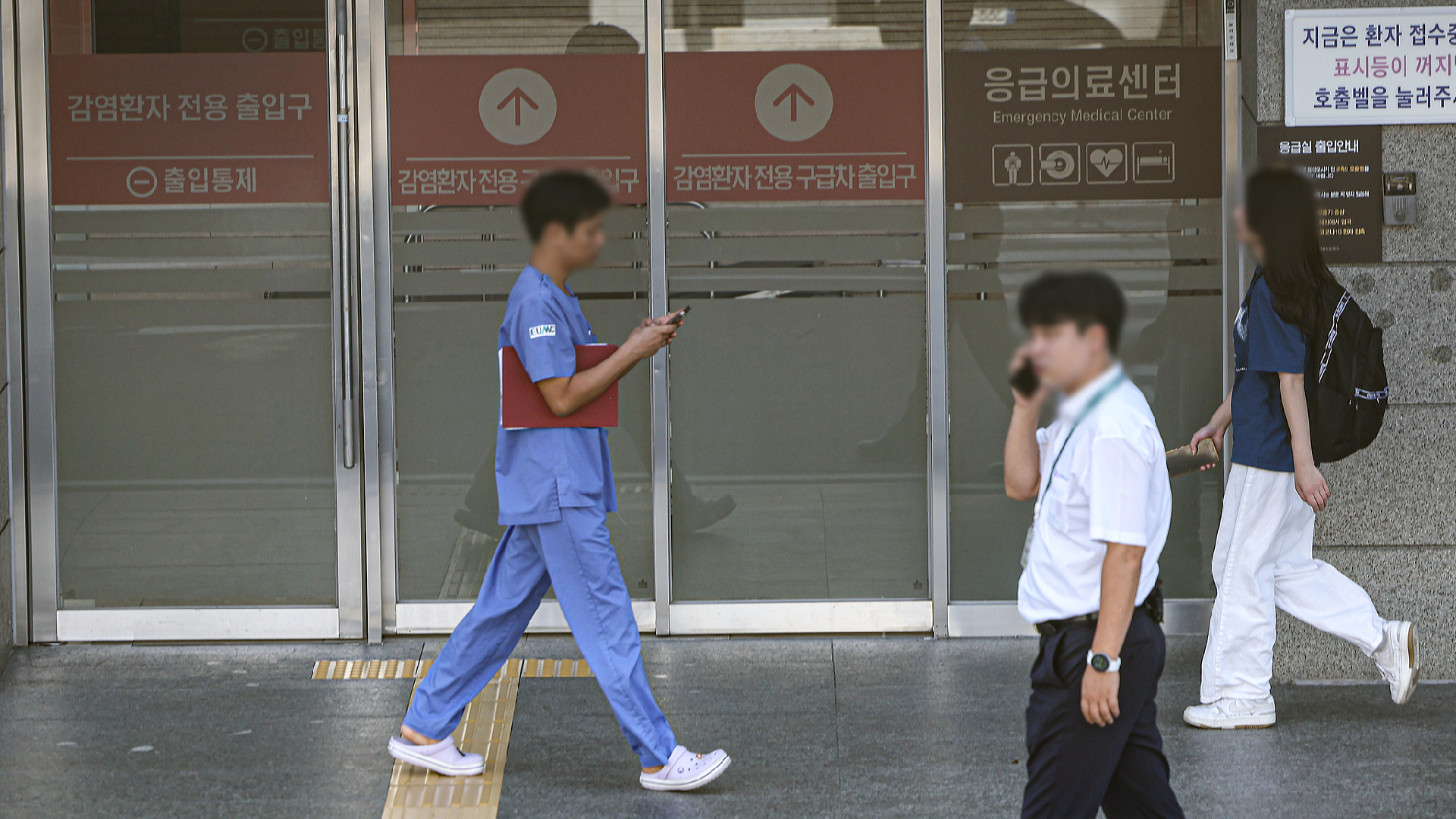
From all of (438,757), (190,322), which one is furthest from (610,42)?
(438,757)

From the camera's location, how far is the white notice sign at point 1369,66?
5.17 m

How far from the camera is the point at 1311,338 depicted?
4.67 metres

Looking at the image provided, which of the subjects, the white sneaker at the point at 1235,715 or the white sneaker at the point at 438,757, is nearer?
the white sneaker at the point at 438,757

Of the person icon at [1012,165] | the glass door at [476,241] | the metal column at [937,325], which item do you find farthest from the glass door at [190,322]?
the person icon at [1012,165]

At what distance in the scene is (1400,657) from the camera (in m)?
4.77

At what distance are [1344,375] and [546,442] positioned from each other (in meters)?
2.47

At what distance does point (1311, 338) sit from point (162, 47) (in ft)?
14.1

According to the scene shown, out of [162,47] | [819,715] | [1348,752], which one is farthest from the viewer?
[162,47]

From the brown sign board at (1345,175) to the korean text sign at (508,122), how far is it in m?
2.35

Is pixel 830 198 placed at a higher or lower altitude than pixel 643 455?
higher

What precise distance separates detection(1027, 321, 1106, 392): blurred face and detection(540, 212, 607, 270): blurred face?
1.94m

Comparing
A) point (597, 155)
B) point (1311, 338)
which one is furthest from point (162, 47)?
point (1311, 338)

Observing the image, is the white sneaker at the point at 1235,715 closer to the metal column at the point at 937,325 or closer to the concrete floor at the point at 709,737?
the concrete floor at the point at 709,737

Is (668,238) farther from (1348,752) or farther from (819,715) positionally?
(1348,752)
